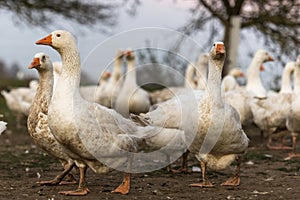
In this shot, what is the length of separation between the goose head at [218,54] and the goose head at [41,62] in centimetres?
205

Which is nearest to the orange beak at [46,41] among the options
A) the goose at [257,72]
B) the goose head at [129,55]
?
the goose head at [129,55]

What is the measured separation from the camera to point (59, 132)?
5160 millimetres

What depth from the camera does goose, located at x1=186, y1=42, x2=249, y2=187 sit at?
584cm

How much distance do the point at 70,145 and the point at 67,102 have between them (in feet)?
1.42

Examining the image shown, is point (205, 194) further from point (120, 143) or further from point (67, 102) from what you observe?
point (67, 102)

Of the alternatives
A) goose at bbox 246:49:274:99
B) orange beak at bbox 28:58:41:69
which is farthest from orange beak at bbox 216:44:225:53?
goose at bbox 246:49:274:99

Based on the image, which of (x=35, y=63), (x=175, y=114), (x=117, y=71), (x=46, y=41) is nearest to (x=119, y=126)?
(x=46, y=41)

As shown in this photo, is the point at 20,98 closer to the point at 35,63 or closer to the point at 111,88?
the point at 111,88

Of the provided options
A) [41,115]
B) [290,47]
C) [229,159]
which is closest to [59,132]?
[41,115]

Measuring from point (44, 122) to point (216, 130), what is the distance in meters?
1.98

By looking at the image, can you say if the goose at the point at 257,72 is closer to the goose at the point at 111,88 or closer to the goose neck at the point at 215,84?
the goose at the point at 111,88

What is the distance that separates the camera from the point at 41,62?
651 cm

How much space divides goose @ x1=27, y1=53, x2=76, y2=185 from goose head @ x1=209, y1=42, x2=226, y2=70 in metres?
2.03

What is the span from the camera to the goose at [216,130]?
19.2 feet
